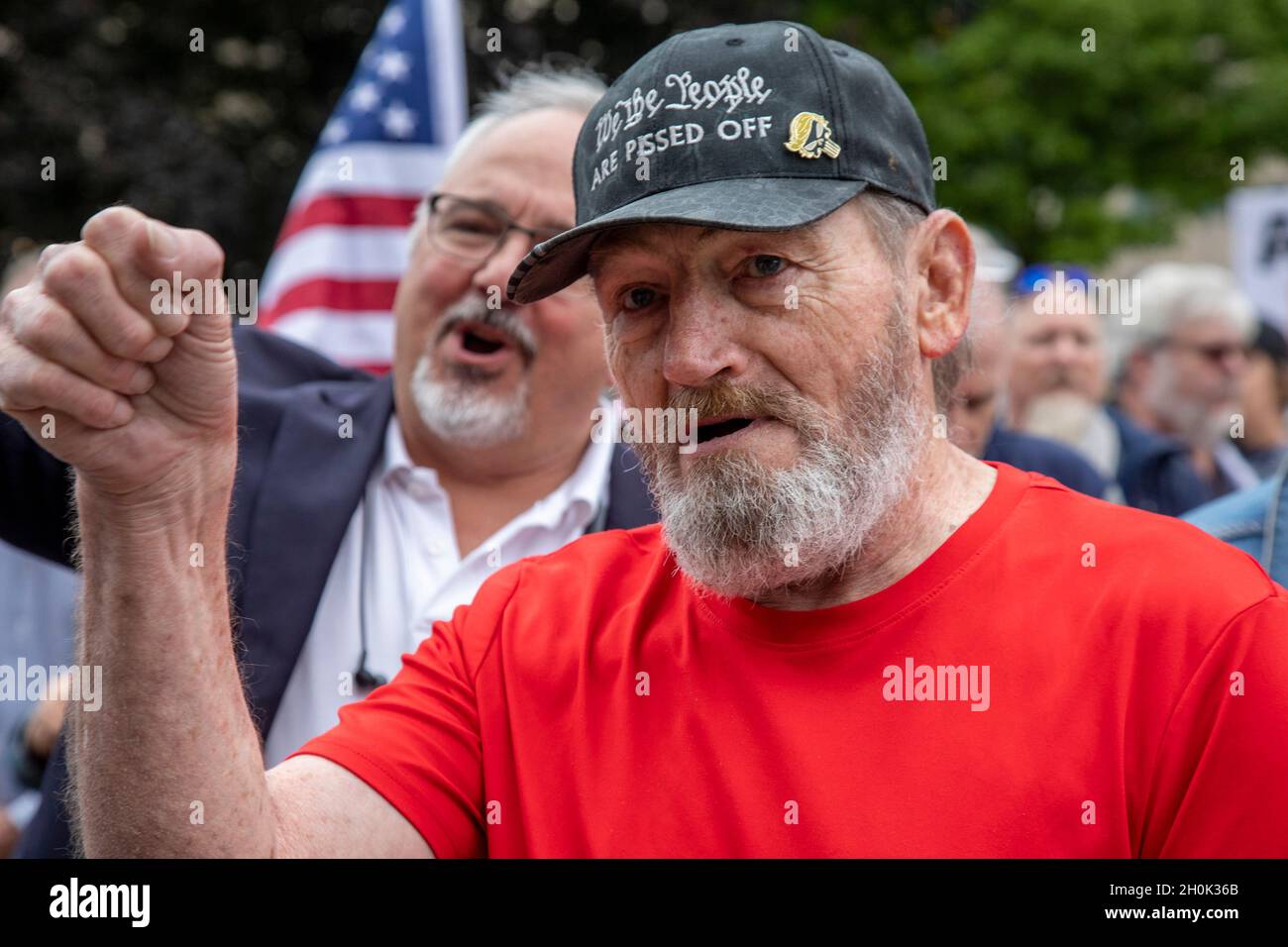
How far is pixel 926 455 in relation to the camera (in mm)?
2348

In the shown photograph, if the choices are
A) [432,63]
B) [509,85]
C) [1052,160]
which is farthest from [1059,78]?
[509,85]

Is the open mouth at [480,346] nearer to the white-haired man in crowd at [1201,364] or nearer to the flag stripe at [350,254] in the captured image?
the flag stripe at [350,254]

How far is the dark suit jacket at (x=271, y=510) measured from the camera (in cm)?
295

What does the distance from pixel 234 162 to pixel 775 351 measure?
1079cm

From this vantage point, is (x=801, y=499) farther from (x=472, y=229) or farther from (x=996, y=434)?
(x=996, y=434)

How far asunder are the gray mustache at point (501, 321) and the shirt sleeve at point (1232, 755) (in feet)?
6.38

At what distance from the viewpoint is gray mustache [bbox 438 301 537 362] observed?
3523 millimetres

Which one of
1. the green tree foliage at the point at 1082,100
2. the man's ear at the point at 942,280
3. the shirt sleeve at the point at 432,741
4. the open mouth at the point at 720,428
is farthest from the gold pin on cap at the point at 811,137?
the green tree foliage at the point at 1082,100

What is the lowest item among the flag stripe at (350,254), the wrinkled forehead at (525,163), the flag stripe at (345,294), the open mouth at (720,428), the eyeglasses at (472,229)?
the open mouth at (720,428)

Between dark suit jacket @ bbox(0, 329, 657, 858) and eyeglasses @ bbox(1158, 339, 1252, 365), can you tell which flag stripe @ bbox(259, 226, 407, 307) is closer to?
dark suit jacket @ bbox(0, 329, 657, 858)

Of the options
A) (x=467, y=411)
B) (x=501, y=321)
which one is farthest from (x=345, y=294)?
(x=467, y=411)

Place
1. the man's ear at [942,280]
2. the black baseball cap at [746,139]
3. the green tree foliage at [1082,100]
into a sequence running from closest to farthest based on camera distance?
1. the black baseball cap at [746,139]
2. the man's ear at [942,280]
3. the green tree foliage at [1082,100]

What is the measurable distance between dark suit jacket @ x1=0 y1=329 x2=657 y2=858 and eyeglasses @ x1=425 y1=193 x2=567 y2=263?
16.3 inches
